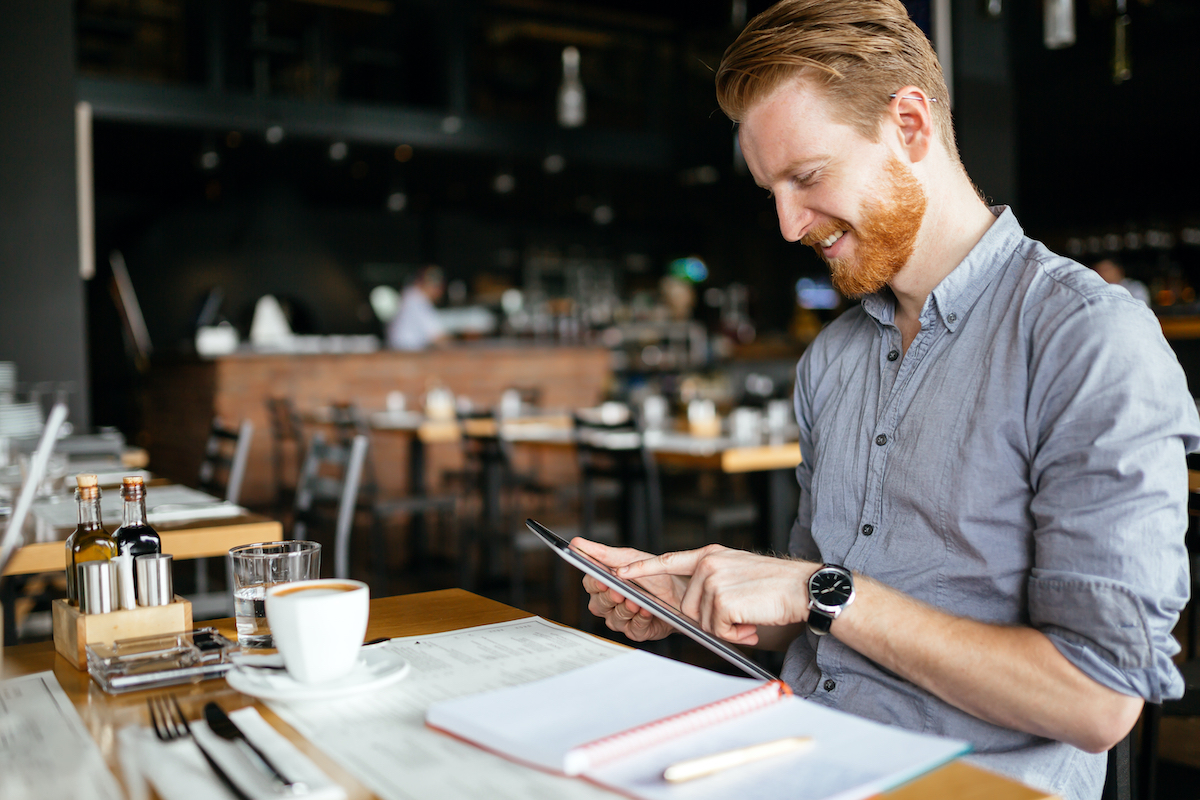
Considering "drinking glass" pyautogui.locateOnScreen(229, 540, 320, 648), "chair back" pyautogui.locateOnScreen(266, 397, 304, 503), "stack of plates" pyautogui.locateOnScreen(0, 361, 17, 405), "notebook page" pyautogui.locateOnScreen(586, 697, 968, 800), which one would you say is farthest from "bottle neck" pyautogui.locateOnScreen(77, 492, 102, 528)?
"chair back" pyautogui.locateOnScreen(266, 397, 304, 503)

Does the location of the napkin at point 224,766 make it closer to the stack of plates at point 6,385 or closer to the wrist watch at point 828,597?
the wrist watch at point 828,597

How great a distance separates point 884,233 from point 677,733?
706 mm

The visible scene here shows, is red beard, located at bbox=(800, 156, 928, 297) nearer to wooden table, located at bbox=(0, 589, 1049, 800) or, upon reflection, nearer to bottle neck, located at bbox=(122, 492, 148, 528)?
wooden table, located at bbox=(0, 589, 1049, 800)

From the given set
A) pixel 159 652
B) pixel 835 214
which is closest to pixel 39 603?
pixel 159 652

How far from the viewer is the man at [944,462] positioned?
0.93 meters

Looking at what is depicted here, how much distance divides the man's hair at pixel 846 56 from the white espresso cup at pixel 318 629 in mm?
756

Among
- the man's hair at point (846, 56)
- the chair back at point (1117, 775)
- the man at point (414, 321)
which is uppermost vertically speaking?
the man at point (414, 321)

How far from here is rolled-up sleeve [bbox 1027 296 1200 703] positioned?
91 cm

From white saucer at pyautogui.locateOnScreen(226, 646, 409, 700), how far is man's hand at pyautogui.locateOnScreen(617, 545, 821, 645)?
278mm

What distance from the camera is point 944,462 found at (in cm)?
112

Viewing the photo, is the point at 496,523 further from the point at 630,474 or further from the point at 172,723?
the point at 172,723

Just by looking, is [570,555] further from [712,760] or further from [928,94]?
[928,94]

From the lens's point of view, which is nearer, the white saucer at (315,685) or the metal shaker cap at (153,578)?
the white saucer at (315,685)

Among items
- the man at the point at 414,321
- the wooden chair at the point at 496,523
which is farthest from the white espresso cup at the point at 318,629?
the man at the point at 414,321
